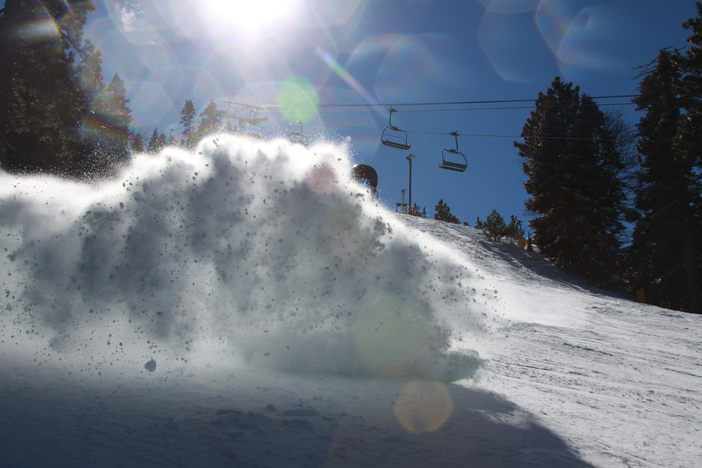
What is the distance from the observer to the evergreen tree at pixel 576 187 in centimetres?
2402

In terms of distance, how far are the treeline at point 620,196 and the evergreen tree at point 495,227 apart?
2060 mm

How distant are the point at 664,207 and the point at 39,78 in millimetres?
32098

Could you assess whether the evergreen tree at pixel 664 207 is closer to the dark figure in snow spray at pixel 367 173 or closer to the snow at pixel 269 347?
the dark figure in snow spray at pixel 367 173

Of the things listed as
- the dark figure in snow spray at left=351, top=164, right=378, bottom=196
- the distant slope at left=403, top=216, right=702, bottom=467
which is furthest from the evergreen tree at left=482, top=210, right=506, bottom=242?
the distant slope at left=403, top=216, right=702, bottom=467

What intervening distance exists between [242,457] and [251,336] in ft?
7.72

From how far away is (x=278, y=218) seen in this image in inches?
209

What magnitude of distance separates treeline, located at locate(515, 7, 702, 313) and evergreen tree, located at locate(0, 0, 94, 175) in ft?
81.3

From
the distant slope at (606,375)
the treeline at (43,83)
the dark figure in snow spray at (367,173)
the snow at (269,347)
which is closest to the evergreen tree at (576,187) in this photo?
the dark figure in snow spray at (367,173)

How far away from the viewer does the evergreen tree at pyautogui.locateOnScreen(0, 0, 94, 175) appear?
1694 centimetres

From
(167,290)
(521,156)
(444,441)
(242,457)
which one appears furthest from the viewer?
(521,156)

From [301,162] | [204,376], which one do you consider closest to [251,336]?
[204,376]

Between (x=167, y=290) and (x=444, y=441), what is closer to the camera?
(x=444, y=441)

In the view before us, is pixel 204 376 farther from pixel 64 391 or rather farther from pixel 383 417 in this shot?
pixel 383 417

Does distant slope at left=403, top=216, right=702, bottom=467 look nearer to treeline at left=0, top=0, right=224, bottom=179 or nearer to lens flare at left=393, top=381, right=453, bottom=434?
lens flare at left=393, top=381, right=453, bottom=434
